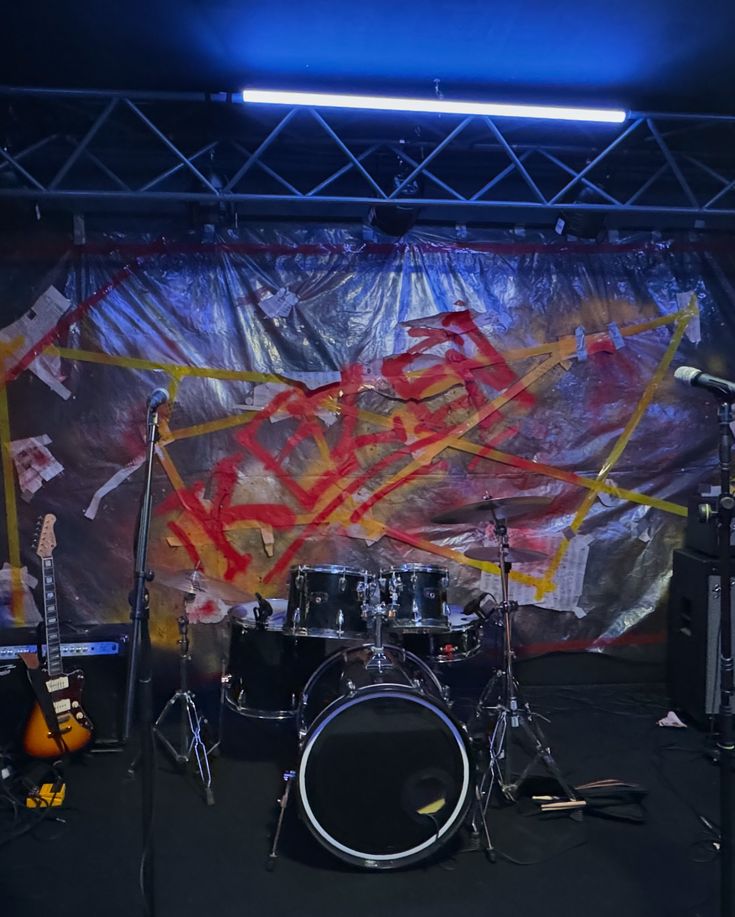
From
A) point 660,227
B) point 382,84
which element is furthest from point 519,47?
point 660,227

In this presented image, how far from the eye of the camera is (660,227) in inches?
185

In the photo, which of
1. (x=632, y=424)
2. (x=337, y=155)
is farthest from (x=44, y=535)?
(x=632, y=424)

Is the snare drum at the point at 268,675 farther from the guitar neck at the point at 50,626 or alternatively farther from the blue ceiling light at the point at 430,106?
the blue ceiling light at the point at 430,106

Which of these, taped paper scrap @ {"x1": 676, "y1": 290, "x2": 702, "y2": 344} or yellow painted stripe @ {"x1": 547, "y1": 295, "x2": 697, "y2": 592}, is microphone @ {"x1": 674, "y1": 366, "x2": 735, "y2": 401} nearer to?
yellow painted stripe @ {"x1": 547, "y1": 295, "x2": 697, "y2": 592}

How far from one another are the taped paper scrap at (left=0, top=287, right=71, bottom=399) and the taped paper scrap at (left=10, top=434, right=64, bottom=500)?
0.36 meters

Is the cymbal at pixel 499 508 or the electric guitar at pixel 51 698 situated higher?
the cymbal at pixel 499 508

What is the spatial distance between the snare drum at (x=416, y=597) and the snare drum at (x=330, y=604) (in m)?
0.18

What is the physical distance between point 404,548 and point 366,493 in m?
0.41

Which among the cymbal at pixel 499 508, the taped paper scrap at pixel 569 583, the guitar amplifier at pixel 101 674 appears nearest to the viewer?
the cymbal at pixel 499 508

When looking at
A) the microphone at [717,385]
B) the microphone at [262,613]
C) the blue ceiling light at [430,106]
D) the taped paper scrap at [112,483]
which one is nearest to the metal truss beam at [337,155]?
the blue ceiling light at [430,106]

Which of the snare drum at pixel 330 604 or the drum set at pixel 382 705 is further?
the snare drum at pixel 330 604

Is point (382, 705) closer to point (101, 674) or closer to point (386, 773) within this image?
point (386, 773)

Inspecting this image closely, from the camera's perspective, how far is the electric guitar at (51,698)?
3598 millimetres

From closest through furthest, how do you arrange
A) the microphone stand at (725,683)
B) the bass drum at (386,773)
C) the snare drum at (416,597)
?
the microphone stand at (725,683) → the bass drum at (386,773) → the snare drum at (416,597)
